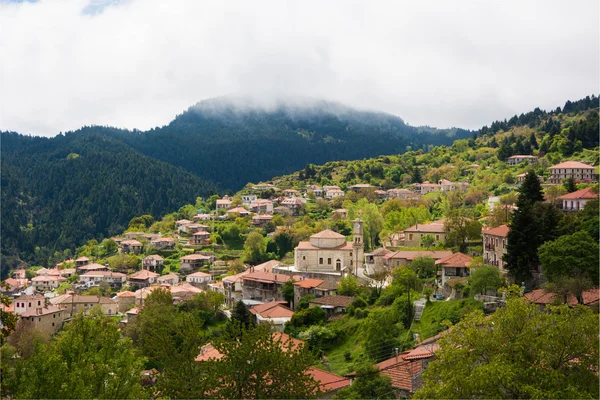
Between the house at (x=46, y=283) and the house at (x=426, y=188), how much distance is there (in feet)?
145

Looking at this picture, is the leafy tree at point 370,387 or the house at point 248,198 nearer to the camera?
the leafy tree at point 370,387

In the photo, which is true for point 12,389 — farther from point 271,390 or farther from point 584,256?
point 584,256

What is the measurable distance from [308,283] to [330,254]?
4.74m

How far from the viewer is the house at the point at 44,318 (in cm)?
4925

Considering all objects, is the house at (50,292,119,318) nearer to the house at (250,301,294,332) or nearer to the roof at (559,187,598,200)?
the house at (250,301,294,332)

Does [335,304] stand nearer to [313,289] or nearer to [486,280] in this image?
[313,289]

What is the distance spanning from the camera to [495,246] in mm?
34469

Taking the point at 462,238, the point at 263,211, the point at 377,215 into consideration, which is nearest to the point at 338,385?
the point at 462,238

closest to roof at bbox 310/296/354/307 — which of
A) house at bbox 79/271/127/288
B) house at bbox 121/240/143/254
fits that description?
house at bbox 79/271/127/288

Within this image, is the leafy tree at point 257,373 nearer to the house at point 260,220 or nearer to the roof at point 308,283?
the roof at point 308,283

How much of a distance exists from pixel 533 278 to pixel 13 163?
159m

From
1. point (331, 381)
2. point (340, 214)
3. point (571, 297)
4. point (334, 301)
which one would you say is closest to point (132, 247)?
point (340, 214)

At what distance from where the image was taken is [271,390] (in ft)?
49.4

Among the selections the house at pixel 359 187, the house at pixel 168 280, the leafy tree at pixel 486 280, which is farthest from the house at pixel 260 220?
the leafy tree at pixel 486 280
